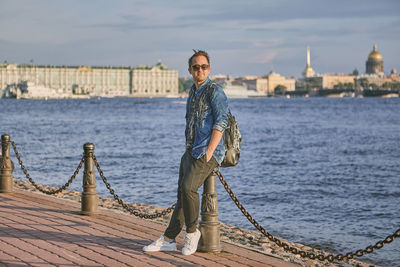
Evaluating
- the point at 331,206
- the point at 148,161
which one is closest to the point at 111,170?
the point at 148,161

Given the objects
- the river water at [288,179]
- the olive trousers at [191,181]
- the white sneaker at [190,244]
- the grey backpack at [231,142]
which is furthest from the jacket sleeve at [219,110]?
the river water at [288,179]

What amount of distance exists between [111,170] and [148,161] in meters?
3.06

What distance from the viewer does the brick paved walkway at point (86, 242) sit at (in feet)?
17.5

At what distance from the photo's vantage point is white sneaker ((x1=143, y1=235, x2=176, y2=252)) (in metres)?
5.62

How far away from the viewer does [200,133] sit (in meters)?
5.34

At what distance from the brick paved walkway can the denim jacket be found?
917mm

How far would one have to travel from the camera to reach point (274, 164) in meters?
21.7

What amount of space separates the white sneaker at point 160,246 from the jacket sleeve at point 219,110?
118 centimetres

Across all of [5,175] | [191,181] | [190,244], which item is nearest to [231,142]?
[191,181]

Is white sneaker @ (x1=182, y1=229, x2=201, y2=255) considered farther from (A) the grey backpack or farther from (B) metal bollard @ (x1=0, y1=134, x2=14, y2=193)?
(B) metal bollard @ (x1=0, y1=134, x2=14, y2=193)

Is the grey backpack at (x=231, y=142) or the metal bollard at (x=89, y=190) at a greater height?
the grey backpack at (x=231, y=142)

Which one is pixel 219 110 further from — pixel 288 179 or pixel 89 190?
pixel 288 179

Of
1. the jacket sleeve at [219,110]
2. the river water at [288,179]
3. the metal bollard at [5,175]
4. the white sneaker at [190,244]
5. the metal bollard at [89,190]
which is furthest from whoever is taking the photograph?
the river water at [288,179]

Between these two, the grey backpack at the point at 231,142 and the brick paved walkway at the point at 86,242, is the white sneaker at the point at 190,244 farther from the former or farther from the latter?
the grey backpack at the point at 231,142
